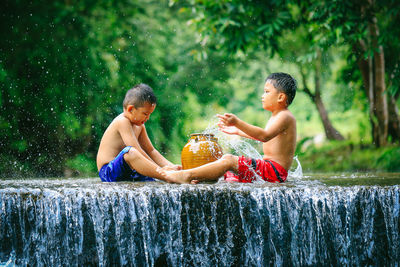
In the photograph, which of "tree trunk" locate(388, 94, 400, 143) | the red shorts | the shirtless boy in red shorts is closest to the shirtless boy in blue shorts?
the shirtless boy in red shorts

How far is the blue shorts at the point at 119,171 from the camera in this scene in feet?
13.6

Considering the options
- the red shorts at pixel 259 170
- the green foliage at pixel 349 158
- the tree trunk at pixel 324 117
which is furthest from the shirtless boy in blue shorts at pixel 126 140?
the tree trunk at pixel 324 117

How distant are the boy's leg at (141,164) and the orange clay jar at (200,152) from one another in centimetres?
31

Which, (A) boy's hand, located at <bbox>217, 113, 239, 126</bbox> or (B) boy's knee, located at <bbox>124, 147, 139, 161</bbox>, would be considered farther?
(B) boy's knee, located at <bbox>124, 147, 139, 161</bbox>

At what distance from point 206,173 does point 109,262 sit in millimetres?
1203

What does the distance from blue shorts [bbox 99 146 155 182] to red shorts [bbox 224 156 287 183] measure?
1.05 m

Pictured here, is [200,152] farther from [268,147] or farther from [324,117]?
[324,117]

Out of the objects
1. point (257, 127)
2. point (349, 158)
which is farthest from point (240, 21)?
point (349, 158)

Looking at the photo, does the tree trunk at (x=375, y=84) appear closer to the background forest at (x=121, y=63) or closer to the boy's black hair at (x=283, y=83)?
the background forest at (x=121, y=63)

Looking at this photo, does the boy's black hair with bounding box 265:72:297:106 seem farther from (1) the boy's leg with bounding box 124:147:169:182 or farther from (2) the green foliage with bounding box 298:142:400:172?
(2) the green foliage with bounding box 298:142:400:172

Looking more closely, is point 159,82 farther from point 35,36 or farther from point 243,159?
point 243,159

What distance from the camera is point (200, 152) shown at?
408 centimetres

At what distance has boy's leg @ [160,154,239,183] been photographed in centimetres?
385

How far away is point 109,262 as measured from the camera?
3.09 meters
